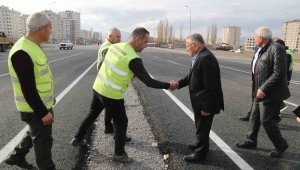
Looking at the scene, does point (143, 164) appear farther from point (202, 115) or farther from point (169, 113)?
point (169, 113)

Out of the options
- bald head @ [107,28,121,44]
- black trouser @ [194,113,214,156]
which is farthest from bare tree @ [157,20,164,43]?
black trouser @ [194,113,214,156]

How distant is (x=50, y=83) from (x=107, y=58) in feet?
3.15

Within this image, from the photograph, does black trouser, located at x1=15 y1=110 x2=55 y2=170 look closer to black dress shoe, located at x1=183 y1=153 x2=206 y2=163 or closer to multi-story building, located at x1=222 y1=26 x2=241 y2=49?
black dress shoe, located at x1=183 y1=153 x2=206 y2=163

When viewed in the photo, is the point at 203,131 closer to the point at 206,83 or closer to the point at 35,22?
the point at 206,83

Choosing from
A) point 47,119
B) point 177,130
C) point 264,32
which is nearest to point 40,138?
point 47,119

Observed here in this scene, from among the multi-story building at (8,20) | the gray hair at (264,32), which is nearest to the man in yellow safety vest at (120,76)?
the gray hair at (264,32)

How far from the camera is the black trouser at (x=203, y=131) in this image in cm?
407

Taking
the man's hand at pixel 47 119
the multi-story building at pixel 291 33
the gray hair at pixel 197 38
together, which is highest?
the multi-story building at pixel 291 33

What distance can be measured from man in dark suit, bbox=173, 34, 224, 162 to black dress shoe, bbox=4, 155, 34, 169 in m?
2.27

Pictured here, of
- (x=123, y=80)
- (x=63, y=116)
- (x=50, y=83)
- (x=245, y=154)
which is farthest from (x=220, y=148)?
(x=63, y=116)

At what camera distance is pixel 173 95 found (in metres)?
9.02

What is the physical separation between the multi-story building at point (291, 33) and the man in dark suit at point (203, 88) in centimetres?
11417

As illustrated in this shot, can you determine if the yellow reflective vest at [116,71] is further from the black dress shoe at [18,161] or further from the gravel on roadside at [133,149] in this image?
the black dress shoe at [18,161]

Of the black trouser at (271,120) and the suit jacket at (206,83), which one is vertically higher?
the suit jacket at (206,83)
